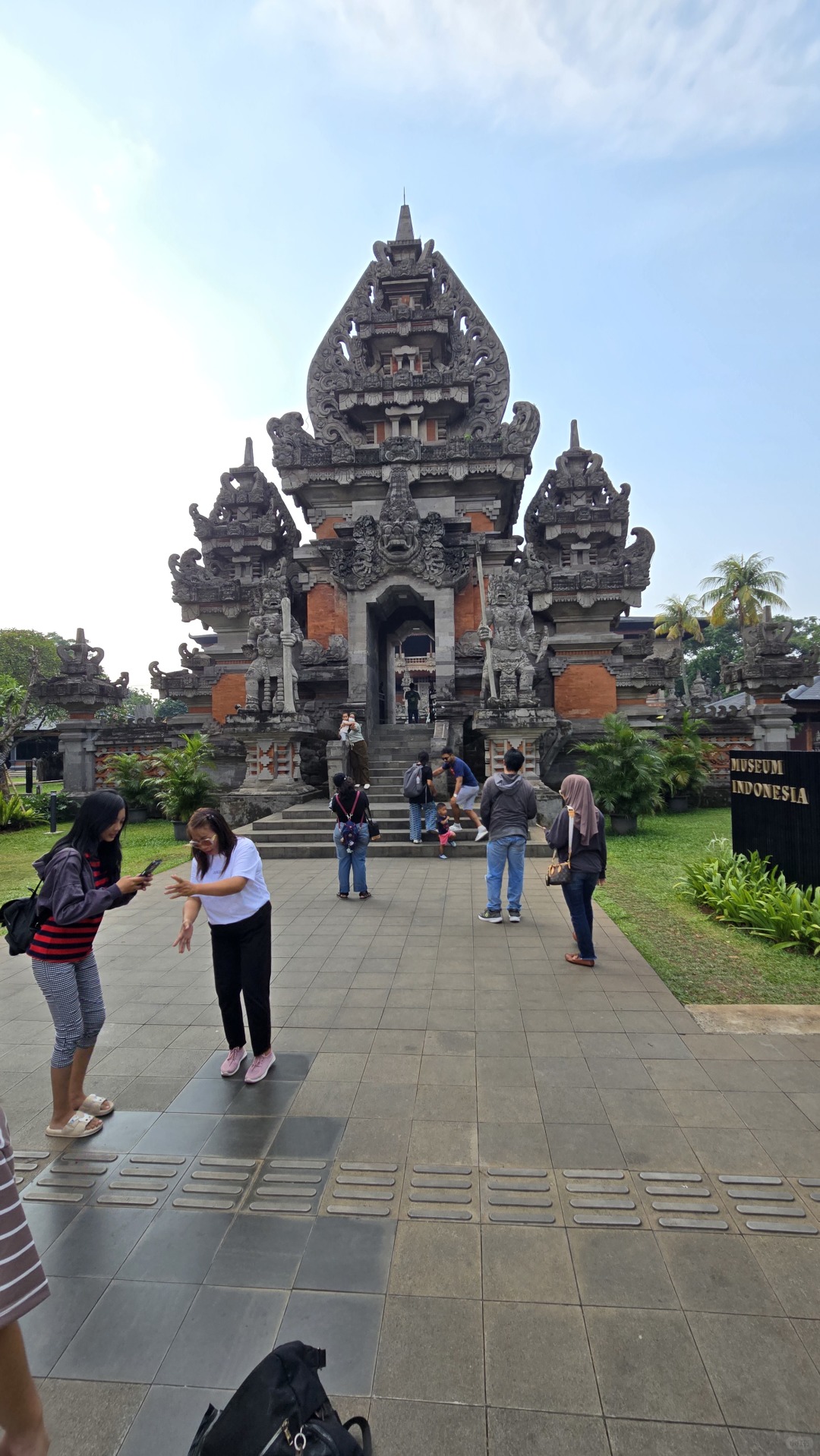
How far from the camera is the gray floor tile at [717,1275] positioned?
2.25m

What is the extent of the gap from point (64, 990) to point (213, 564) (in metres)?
17.4

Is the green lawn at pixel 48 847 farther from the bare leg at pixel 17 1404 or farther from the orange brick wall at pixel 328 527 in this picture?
the orange brick wall at pixel 328 527

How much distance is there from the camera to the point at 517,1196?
2.81 metres

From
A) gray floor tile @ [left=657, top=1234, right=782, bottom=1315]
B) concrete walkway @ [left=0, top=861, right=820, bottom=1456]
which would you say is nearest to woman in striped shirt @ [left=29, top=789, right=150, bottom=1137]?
concrete walkway @ [left=0, top=861, right=820, bottom=1456]

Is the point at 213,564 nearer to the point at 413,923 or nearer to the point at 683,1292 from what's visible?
the point at 413,923

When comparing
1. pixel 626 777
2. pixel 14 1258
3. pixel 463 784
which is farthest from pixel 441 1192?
pixel 626 777

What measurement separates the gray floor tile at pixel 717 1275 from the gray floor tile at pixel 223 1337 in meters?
1.42

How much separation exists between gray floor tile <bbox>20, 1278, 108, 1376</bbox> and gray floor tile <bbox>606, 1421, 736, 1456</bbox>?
1750 millimetres

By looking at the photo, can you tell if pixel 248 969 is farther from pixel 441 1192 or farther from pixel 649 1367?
pixel 649 1367

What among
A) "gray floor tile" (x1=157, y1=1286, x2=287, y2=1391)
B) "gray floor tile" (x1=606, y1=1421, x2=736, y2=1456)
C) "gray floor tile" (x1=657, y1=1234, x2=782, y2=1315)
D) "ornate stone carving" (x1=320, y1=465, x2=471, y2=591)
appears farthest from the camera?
"ornate stone carving" (x1=320, y1=465, x2=471, y2=591)

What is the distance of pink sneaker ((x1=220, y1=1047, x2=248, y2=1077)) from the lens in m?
3.84

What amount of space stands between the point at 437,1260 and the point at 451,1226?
185 mm

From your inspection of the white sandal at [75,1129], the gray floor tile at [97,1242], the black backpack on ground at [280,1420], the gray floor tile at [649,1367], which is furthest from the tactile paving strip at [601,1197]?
the white sandal at [75,1129]

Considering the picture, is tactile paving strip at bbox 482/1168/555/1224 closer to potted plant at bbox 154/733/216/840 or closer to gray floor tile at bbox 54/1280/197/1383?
gray floor tile at bbox 54/1280/197/1383
